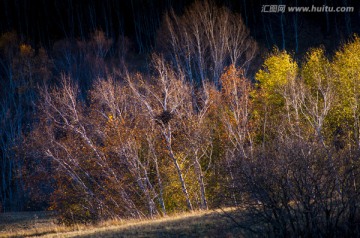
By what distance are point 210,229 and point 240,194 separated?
267 cm

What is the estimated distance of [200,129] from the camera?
87.0 feet

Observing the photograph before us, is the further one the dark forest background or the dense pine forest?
the dark forest background

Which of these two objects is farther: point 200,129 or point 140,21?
point 140,21

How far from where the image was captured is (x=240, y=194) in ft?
34.8

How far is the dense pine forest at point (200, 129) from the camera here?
9891 millimetres

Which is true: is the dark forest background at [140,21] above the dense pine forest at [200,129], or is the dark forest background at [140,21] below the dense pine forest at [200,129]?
above

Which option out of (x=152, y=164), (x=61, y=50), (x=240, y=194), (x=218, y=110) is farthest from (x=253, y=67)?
(x=240, y=194)

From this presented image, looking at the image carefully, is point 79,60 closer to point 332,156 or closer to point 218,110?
point 218,110

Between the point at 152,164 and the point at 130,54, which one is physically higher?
the point at 130,54

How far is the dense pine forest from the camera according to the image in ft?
32.4

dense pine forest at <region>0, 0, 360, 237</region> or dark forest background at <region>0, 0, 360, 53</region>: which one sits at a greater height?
dark forest background at <region>0, 0, 360, 53</region>

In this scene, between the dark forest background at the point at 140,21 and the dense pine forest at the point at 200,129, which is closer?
the dense pine forest at the point at 200,129

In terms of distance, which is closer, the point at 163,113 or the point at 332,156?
the point at 332,156

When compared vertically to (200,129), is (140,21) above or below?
above
